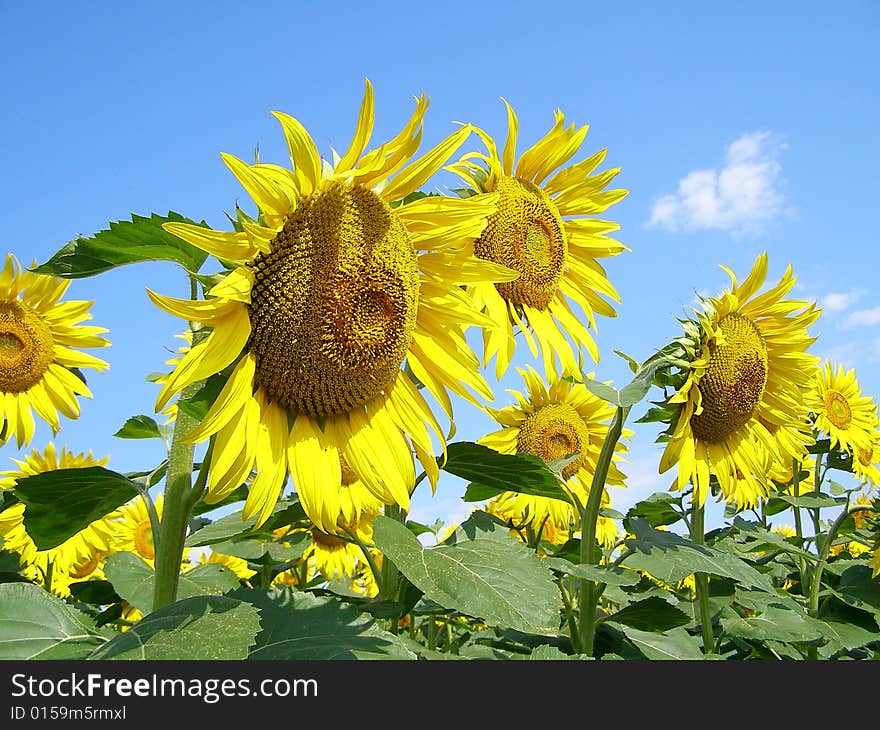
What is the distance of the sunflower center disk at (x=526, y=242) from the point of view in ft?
11.5

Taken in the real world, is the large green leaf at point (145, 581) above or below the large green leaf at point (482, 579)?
above

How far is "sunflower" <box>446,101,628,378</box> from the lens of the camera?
3492 millimetres

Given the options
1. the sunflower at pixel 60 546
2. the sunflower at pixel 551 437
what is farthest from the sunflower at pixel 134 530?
the sunflower at pixel 551 437

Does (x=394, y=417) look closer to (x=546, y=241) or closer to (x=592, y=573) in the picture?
(x=592, y=573)

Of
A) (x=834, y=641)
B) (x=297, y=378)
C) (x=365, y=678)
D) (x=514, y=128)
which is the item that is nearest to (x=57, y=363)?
(x=514, y=128)

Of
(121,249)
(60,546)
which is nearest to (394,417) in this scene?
(121,249)

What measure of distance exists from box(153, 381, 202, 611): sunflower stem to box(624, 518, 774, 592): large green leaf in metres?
1.81

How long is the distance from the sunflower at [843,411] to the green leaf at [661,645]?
10.8ft

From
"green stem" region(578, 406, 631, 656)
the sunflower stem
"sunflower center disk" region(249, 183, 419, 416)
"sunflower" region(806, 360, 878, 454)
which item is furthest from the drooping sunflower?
"sunflower" region(806, 360, 878, 454)

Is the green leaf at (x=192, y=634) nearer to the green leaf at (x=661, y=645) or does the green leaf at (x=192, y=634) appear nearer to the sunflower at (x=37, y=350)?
the green leaf at (x=661, y=645)

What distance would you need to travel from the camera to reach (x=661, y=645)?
3.61m

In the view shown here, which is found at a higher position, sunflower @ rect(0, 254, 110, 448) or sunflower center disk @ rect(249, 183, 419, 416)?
sunflower @ rect(0, 254, 110, 448)

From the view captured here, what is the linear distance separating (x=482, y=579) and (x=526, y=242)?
184cm

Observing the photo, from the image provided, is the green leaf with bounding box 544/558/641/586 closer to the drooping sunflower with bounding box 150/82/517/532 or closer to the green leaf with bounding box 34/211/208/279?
the drooping sunflower with bounding box 150/82/517/532
